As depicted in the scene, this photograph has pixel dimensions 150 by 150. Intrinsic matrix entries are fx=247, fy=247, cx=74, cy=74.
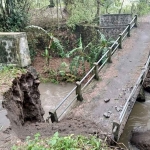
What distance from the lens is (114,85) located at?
1026 cm

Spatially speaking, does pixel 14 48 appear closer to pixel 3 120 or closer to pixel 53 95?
pixel 3 120

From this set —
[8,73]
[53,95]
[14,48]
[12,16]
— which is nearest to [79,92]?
[8,73]

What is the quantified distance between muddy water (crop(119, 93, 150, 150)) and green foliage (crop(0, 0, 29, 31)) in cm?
896

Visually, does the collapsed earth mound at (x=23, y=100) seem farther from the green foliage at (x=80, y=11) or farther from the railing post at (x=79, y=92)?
the green foliage at (x=80, y=11)

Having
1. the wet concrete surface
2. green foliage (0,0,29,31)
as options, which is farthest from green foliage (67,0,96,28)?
the wet concrete surface

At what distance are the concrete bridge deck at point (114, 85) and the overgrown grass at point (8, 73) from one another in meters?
2.36

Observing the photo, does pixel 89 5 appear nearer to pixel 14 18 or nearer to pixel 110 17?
pixel 110 17

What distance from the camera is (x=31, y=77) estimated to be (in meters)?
8.33

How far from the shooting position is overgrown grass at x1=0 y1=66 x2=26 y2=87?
7465mm

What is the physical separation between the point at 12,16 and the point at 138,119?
392 inches

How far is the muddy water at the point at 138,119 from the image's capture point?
384 inches

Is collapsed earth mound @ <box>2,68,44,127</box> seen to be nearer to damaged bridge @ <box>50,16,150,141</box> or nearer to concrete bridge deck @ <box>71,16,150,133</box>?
damaged bridge @ <box>50,16,150,141</box>

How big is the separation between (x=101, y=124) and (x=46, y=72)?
8.77 m

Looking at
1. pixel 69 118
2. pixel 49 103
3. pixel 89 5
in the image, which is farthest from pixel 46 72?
pixel 69 118
